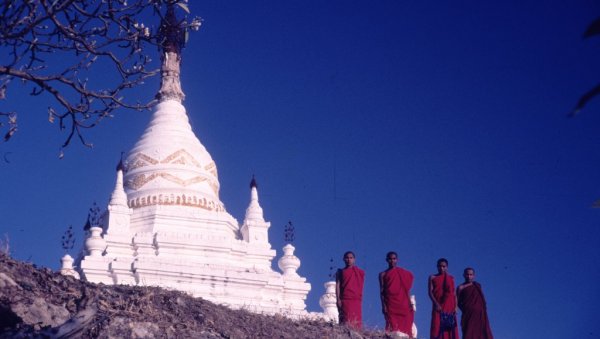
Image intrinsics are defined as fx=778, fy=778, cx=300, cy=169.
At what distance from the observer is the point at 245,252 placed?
2848cm

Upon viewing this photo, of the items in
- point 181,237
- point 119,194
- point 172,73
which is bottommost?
point 181,237

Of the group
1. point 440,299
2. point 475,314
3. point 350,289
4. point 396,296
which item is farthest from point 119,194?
point 475,314

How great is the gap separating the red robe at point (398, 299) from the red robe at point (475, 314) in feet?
3.10

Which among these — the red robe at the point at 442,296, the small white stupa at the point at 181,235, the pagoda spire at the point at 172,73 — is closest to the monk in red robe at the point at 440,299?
the red robe at the point at 442,296

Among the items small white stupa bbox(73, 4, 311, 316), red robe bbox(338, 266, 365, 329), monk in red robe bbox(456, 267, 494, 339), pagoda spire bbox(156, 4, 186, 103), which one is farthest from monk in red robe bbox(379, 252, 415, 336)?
pagoda spire bbox(156, 4, 186, 103)

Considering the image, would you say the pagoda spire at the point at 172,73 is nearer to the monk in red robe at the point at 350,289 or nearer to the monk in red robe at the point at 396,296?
the monk in red robe at the point at 350,289

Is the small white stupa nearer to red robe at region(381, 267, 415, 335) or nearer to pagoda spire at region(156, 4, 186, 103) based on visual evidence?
pagoda spire at region(156, 4, 186, 103)

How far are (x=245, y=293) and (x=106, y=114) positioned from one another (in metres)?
17.1

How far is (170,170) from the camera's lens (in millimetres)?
30953

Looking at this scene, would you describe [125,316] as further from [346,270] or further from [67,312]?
[346,270]

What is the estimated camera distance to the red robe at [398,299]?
13438mm

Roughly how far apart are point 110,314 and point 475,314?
23.0ft

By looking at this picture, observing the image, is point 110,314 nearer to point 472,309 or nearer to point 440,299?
point 440,299

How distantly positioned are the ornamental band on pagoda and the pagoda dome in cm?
4
